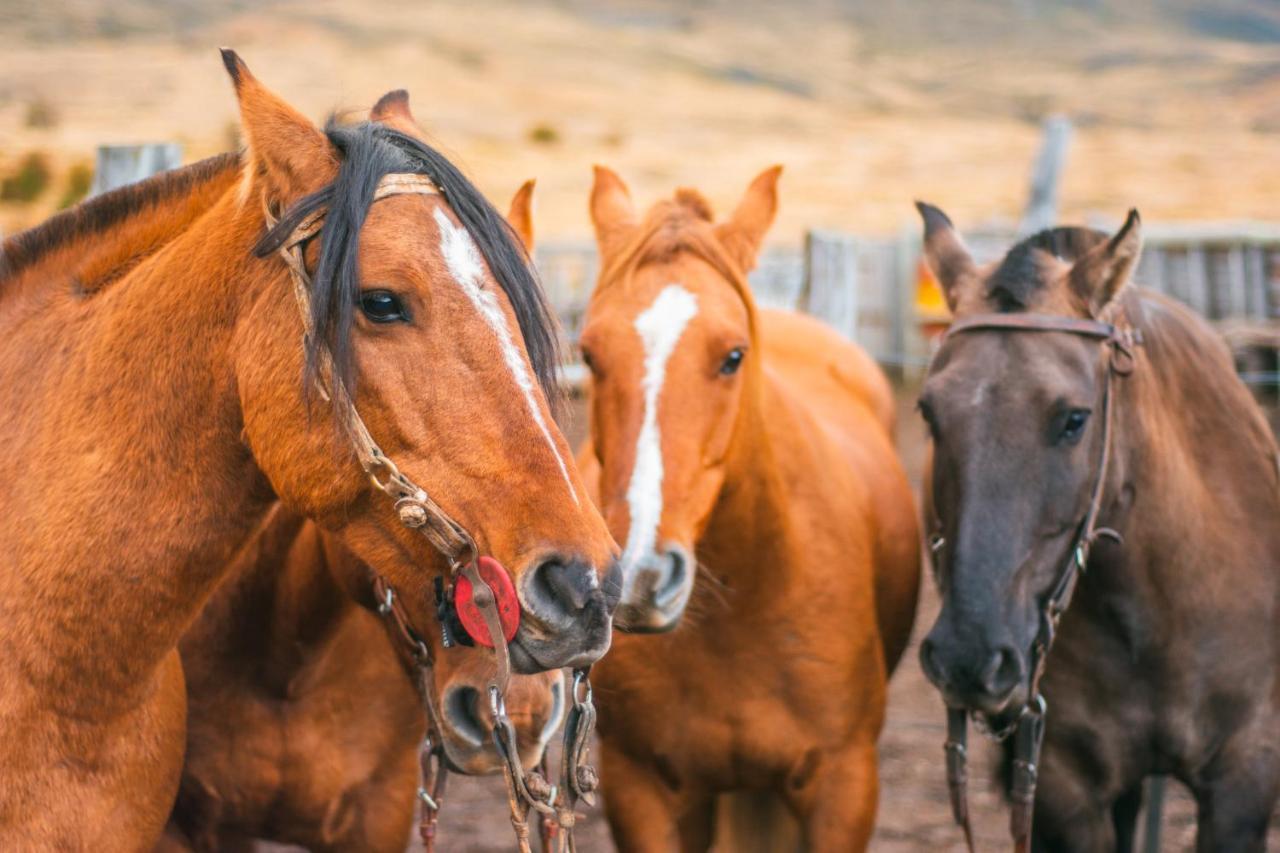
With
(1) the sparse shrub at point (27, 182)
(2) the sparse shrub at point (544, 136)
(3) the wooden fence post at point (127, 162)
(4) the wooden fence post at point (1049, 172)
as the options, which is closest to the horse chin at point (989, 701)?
(3) the wooden fence post at point (127, 162)

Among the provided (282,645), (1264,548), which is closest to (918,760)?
(1264,548)

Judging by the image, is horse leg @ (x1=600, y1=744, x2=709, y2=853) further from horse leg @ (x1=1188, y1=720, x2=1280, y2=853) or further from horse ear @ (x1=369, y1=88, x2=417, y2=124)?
horse ear @ (x1=369, y1=88, x2=417, y2=124)

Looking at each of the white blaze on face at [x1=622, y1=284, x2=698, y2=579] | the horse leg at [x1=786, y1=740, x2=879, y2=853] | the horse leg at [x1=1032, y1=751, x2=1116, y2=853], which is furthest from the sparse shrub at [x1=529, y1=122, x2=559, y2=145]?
the horse leg at [x1=1032, y1=751, x2=1116, y2=853]

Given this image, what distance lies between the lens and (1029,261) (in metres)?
3.23

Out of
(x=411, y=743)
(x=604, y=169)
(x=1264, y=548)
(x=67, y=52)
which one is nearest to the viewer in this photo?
(x=411, y=743)

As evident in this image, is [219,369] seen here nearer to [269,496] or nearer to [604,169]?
[269,496]

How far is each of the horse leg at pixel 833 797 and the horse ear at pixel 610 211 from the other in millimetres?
1547

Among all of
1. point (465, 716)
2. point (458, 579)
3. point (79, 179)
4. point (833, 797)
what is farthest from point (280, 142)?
point (79, 179)

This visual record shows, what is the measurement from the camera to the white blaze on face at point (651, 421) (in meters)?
2.85

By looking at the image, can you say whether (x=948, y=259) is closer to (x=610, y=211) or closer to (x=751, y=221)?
(x=751, y=221)

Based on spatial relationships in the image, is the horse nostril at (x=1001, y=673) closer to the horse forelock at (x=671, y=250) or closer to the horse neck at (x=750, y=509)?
the horse neck at (x=750, y=509)

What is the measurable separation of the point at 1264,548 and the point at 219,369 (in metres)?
2.71

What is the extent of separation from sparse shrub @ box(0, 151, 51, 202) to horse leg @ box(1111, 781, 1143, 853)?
28.9 feet

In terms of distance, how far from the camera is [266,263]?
2.02m
